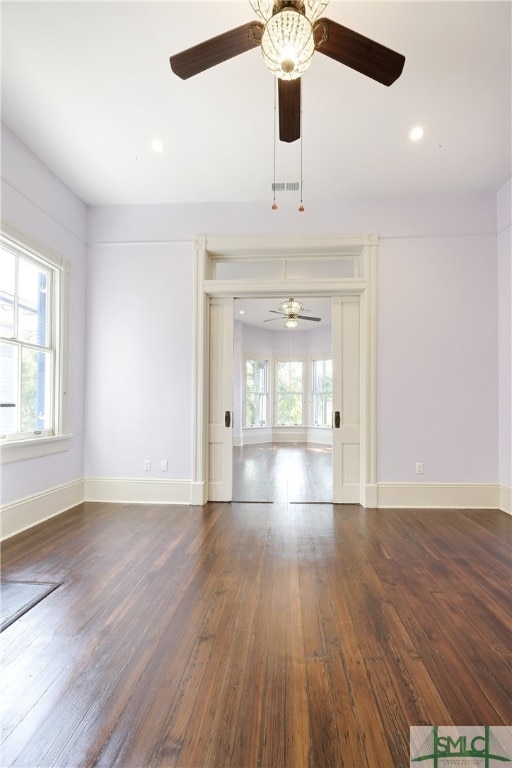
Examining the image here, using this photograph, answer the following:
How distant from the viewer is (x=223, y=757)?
1.28 m

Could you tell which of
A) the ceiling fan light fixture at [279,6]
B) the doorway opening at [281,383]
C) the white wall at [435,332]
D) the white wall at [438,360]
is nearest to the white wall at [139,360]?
the white wall at [435,332]

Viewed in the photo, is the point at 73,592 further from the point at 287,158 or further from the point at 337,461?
the point at 287,158

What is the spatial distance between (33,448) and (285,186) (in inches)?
149

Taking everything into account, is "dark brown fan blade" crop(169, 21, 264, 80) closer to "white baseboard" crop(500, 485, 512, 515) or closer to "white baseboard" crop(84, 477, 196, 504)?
"white baseboard" crop(84, 477, 196, 504)

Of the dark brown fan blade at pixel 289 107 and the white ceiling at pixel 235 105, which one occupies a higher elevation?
the white ceiling at pixel 235 105

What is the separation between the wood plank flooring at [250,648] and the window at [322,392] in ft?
24.1

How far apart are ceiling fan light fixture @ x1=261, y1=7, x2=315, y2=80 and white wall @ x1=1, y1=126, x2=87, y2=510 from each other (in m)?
2.73

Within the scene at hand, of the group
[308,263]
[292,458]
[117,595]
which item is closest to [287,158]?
[308,263]

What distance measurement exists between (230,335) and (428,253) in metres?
2.50

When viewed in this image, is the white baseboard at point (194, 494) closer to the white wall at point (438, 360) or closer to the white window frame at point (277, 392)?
the white wall at point (438, 360)

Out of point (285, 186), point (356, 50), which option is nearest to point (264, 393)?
point (285, 186)

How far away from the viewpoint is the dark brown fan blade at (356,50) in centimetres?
182

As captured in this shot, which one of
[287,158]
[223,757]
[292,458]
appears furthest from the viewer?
[292,458]

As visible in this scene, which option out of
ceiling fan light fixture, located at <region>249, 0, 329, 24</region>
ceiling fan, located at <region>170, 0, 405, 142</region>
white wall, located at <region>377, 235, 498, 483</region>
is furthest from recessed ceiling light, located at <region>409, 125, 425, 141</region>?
ceiling fan light fixture, located at <region>249, 0, 329, 24</region>
